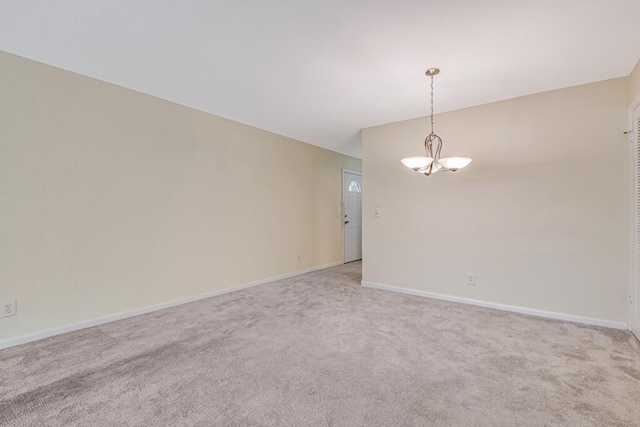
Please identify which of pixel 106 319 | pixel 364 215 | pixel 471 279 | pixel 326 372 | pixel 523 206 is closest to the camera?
pixel 326 372

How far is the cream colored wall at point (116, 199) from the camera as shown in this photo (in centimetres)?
241

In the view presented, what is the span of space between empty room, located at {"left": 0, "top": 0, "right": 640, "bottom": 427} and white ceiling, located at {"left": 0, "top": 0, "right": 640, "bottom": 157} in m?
0.02

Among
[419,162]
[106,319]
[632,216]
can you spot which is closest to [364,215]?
[419,162]

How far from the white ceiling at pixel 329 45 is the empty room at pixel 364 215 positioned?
0.07ft

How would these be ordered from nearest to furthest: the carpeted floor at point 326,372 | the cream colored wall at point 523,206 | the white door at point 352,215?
1. the carpeted floor at point 326,372
2. the cream colored wall at point 523,206
3. the white door at point 352,215

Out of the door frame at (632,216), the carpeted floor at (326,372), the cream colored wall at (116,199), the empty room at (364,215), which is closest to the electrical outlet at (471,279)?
the empty room at (364,215)

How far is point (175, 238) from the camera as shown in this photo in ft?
11.3

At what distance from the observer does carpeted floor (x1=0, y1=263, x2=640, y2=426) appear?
1583 mm

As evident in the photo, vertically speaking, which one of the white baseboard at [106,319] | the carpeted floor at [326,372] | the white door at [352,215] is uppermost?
the white door at [352,215]

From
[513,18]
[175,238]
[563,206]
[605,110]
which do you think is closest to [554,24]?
[513,18]

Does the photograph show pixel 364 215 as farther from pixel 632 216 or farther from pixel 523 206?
pixel 632 216

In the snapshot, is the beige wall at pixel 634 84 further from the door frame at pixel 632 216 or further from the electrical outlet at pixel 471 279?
the electrical outlet at pixel 471 279

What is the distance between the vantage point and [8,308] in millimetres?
2348

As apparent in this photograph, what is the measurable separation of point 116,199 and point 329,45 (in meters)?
2.55
